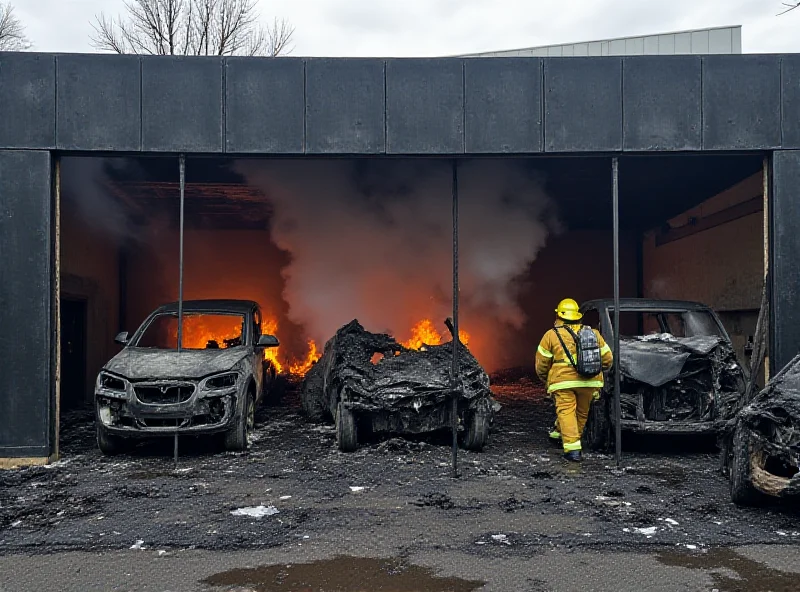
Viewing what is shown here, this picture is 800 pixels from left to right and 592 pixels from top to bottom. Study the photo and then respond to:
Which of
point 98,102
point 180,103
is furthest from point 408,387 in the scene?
point 98,102

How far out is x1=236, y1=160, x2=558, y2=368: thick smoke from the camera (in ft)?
34.3

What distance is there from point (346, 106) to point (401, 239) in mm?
6288

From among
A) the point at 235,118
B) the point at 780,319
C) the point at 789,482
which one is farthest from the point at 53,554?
the point at 780,319

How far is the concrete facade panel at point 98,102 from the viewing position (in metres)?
6.61

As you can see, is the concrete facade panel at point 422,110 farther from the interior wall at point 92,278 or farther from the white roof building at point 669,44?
the white roof building at point 669,44

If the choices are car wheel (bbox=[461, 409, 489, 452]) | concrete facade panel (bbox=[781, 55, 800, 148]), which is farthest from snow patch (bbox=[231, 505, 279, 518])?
concrete facade panel (bbox=[781, 55, 800, 148])

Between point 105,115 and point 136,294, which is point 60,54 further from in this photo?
point 136,294

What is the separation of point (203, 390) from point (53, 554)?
2543 millimetres

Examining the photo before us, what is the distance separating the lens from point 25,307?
6.55m

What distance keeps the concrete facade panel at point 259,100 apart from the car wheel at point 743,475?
511 centimetres

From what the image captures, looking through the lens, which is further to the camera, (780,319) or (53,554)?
(780,319)

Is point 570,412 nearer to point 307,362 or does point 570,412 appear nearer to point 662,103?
point 662,103

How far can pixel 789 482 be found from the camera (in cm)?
444

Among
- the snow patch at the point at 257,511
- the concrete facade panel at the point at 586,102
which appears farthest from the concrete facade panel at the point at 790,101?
the snow patch at the point at 257,511
